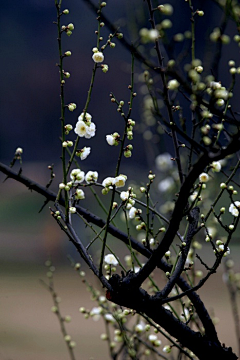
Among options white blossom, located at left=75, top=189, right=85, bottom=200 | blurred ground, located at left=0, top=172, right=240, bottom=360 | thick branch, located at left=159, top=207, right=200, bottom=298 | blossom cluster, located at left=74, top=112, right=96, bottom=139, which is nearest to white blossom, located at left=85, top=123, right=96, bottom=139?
blossom cluster, located at left=74, top=112, right=96, bottom=139

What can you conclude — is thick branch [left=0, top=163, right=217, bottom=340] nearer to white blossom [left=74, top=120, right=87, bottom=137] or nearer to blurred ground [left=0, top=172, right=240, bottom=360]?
white blossom [left=74, top=120, right=87, bottom=137]

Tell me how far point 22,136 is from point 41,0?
6.23 feet

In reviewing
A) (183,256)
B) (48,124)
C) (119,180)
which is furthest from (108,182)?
(48,124)

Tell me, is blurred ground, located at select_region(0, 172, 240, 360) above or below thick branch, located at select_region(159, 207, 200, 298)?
above

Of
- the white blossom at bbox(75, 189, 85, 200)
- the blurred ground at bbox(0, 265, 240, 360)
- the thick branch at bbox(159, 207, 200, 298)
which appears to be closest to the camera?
the thick branch at bbox(159, 207, 200, 298)

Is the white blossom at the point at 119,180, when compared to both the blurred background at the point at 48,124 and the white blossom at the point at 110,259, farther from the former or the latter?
the blurred background at the point at 48,124

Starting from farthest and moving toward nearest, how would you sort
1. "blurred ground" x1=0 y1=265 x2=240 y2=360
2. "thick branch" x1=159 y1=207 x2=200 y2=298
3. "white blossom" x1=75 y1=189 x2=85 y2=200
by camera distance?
"blurred ground" x1=0 y1=265 x2=240 y2=360 < "white blossom" x1=75 y1=189 x2=85 y2=200 < "thick branch" x1=159 y1=207 x2=200 y2=298

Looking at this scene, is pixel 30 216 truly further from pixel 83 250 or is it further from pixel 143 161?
pixel 83 250

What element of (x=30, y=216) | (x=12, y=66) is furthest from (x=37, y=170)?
(x=12, y=66)

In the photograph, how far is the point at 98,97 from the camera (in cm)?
684

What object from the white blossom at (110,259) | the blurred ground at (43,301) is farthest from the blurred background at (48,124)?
the white blossom at (110,259)

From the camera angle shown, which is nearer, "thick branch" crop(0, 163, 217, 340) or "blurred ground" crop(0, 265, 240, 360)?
"thick branch" crop(0, 163, 217, 340)

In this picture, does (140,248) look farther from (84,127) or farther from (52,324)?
(52,324)

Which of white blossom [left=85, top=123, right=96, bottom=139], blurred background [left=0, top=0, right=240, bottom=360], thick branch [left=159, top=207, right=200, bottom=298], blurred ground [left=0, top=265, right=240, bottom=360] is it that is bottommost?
thick branch [left=159, top=207, right=200, bottom=298]
